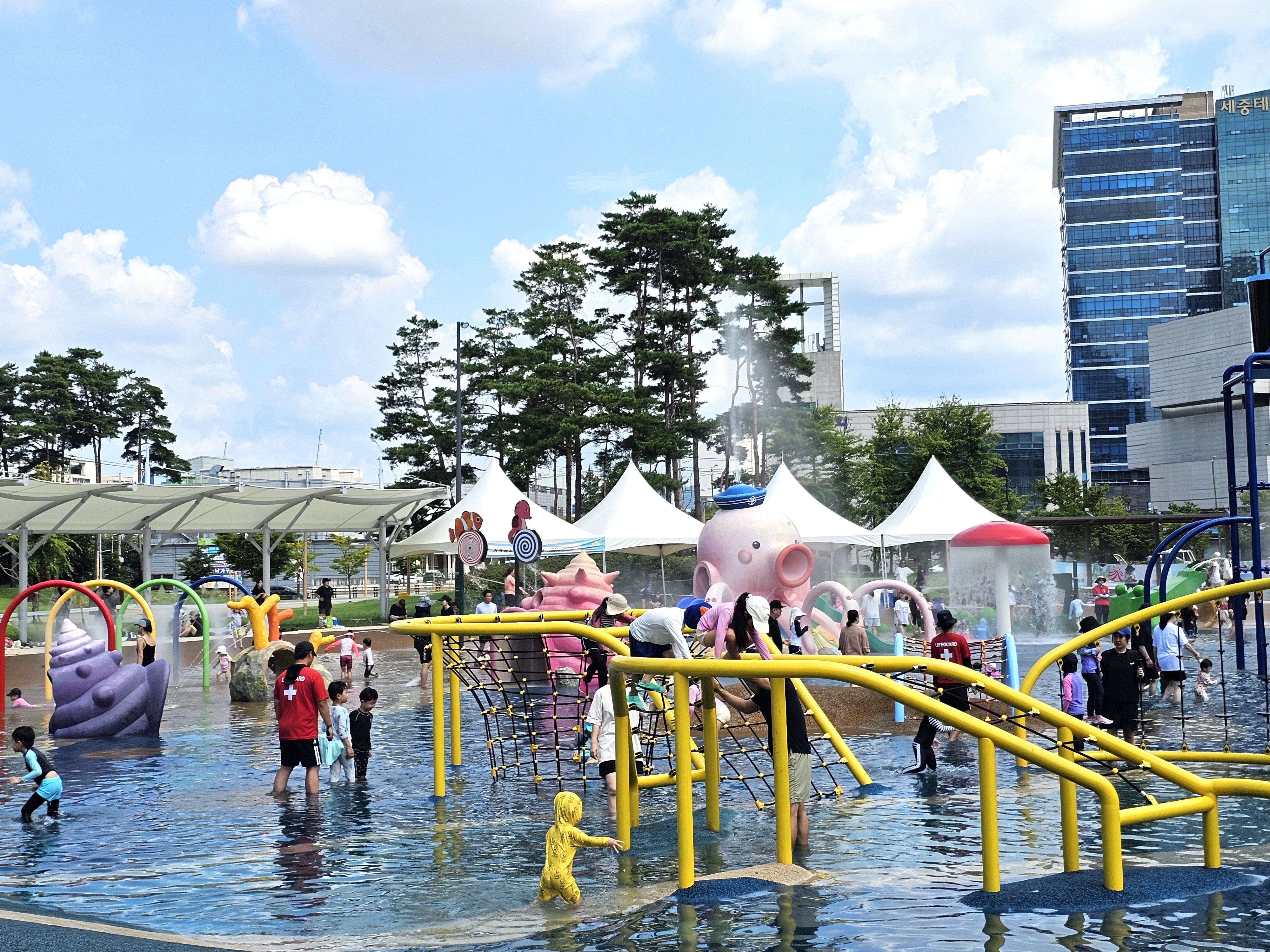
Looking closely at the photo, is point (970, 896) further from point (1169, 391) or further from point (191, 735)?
point (1169, 391)

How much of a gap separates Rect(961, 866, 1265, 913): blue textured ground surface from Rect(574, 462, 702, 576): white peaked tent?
2492 cm

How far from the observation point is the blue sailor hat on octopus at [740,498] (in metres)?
23.4

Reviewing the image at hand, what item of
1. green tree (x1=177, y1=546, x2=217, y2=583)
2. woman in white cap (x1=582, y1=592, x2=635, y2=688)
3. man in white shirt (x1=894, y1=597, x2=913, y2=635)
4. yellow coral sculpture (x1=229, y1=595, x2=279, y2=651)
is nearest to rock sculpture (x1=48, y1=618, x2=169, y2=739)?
yellow coral sculpture (x1=229, y1=595, x2=279, y2=651)

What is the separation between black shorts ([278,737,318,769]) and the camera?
1194 centimetres

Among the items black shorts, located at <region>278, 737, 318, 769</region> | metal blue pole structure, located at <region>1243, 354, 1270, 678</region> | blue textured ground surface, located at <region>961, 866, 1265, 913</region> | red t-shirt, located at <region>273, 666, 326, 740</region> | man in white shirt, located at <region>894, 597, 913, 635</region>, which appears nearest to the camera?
blue textured ground surface, located at <region>961, 866, 1265, 913</region>

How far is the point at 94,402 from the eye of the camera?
70562 millimetres

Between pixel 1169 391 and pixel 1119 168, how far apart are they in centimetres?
3408

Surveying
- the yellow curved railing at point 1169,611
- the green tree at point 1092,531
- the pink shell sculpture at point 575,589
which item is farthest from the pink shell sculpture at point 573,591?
the green tree at point 1092,531

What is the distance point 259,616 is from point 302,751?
1234cm

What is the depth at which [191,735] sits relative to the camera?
679 inches

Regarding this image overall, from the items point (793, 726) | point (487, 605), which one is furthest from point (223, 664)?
point (793, 726)

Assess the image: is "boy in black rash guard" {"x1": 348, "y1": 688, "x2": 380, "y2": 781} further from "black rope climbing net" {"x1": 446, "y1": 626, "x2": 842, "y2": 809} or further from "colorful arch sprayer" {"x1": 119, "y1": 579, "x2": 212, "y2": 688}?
"colorful arch sprayer" {"x1": 119, "y1": 579, "x2": 212, "y2": 688}

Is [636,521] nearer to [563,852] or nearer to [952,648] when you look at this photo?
[952,648]

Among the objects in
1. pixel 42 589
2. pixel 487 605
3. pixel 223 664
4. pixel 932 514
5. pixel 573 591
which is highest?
pixel 932 514
